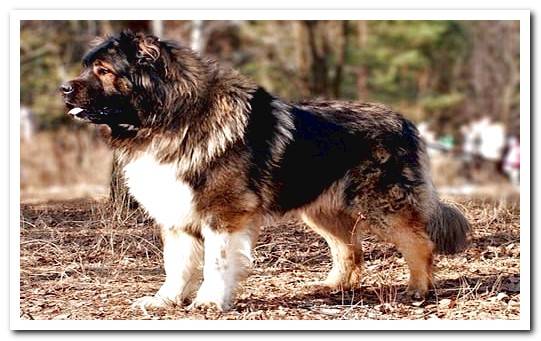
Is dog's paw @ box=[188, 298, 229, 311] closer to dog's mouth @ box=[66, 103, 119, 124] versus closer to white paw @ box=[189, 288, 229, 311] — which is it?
white paw @ box=[189, 288, 229, 311]

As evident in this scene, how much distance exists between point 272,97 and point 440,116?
1222cm

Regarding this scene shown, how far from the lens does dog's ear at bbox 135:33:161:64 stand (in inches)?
199

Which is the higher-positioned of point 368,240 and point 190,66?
point 190,66

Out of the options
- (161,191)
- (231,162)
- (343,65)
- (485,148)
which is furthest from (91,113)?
(343,65)

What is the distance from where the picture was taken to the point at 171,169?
5.10 m

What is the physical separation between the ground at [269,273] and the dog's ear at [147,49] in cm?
148

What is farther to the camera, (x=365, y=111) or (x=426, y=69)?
(x=426, y=69)
